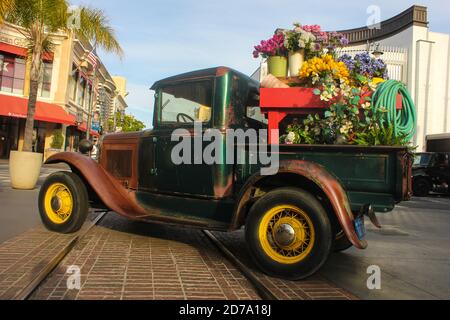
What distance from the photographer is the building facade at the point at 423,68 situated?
2598 centimetres

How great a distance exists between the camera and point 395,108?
4031 millimetres

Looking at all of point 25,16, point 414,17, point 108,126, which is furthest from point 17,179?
point 108,126

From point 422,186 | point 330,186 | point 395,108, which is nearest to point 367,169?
point 330,186

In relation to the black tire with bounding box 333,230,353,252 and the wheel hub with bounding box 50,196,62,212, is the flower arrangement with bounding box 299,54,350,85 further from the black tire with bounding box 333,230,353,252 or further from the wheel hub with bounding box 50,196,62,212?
the wheel hub with bounding box 50,196,62,212

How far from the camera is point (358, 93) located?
4078 mm

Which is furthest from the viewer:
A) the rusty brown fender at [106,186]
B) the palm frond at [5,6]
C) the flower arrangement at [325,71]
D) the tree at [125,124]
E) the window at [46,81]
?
the tree at [125,124]

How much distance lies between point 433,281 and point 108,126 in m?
43.7

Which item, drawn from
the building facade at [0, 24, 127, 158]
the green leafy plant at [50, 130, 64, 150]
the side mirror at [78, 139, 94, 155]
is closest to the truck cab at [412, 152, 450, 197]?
the side mirror at [78, 139, 94, 155]

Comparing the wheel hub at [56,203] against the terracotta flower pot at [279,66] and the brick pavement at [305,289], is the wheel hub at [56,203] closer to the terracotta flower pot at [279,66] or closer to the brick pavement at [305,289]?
the brick pavement at [305,289]

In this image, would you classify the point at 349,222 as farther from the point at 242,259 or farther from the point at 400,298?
the point at 242,259

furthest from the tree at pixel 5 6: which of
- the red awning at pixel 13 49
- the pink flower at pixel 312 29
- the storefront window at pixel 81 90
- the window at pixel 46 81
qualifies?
the storefront window at pixel 81 90

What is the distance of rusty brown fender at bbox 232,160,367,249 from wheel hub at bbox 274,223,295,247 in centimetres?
45

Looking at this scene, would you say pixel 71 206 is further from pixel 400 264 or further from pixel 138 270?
pixel 400 264

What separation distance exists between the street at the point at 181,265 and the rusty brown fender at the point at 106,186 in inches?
17.7
